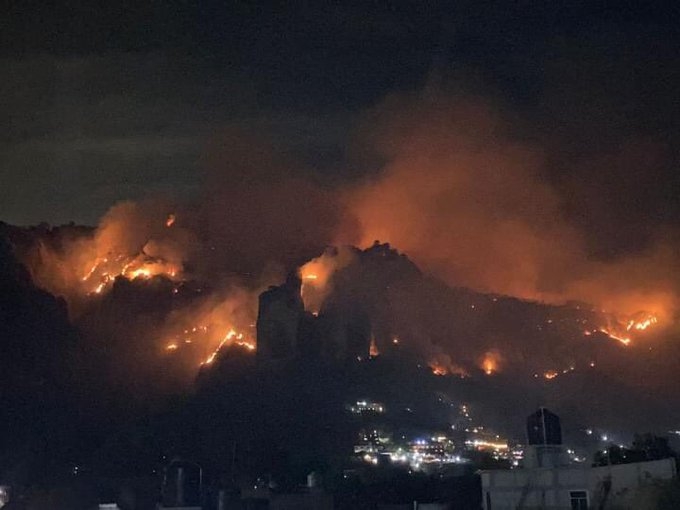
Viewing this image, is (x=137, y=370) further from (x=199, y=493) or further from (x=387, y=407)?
(x=199, y=493)

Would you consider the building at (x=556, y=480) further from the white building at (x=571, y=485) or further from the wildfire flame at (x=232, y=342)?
the wildfire flame at (x=232, y=342)

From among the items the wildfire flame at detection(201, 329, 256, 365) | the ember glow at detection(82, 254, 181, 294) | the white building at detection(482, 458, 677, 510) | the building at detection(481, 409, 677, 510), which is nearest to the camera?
the white building at detection(482, 458, 677, 510)

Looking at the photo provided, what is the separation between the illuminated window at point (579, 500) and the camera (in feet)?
105

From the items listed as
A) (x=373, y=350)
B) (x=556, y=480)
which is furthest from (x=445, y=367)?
(x=556, y=480)

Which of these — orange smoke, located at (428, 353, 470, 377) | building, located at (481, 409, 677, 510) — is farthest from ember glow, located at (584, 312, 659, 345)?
building, located at (481, 409, 677, 510)

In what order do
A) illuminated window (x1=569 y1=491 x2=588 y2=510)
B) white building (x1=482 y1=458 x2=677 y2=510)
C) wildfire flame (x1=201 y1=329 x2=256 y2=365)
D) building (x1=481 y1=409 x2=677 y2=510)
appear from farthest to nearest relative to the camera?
wildfire flame (x1=201 y1=329 x2=256 y2=365) → illuminated window (x1=569 y1=491 x2=588 y2=510) → building (x1=481 y1=409 x2=677 y2=510) → white building (x1=482 y1=458 x2=677 y2=510)

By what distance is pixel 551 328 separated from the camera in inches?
5399

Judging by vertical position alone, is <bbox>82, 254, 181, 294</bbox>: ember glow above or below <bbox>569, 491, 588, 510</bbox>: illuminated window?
above

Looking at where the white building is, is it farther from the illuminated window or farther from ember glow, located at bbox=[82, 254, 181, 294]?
ember glow, located at bbox=[82, 254, 181, 294]

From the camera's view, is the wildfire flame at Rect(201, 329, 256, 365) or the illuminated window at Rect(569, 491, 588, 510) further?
the wildfire flame at Rect(201, 329, 256, 365)

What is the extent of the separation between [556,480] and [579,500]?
59.5 inches

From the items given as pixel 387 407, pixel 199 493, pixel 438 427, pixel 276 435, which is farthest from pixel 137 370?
pixel 199 493

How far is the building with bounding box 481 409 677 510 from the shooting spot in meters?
28.3

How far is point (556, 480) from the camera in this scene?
33719 millimetres
